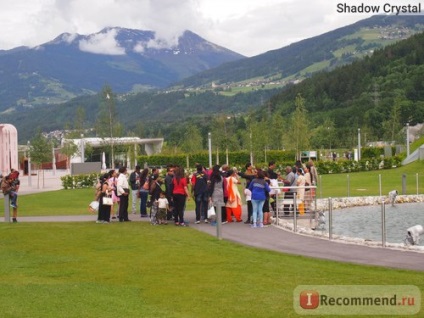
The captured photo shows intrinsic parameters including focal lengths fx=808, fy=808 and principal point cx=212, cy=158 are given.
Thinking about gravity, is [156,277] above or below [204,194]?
below

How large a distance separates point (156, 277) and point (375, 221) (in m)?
17.4

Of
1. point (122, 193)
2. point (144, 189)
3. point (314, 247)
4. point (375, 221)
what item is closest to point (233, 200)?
point (122, 193)

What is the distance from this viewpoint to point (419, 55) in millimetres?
146875

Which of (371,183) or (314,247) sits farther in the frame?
(371,183)

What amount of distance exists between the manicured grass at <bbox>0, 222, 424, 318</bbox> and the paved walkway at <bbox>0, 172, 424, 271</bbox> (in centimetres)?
58

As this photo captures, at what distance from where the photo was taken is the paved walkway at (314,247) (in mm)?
15812

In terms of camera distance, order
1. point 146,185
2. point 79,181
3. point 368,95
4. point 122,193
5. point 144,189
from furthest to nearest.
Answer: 1. point 368,95
2. point 79,181
3. point 144,189
4. point 146,185
5. point 122,193

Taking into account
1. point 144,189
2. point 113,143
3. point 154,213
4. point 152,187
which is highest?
point 113,143

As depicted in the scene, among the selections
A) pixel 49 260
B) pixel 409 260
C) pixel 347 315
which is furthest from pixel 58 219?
pixel 347 315

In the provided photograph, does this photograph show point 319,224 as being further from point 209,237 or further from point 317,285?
point 317,285

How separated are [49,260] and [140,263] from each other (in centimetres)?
209

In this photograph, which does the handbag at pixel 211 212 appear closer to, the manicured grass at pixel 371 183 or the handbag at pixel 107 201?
the handbag at pixel 107 201

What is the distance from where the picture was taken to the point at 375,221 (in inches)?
1193

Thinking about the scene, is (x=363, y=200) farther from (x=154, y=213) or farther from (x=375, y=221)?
(x=154, y=213)
